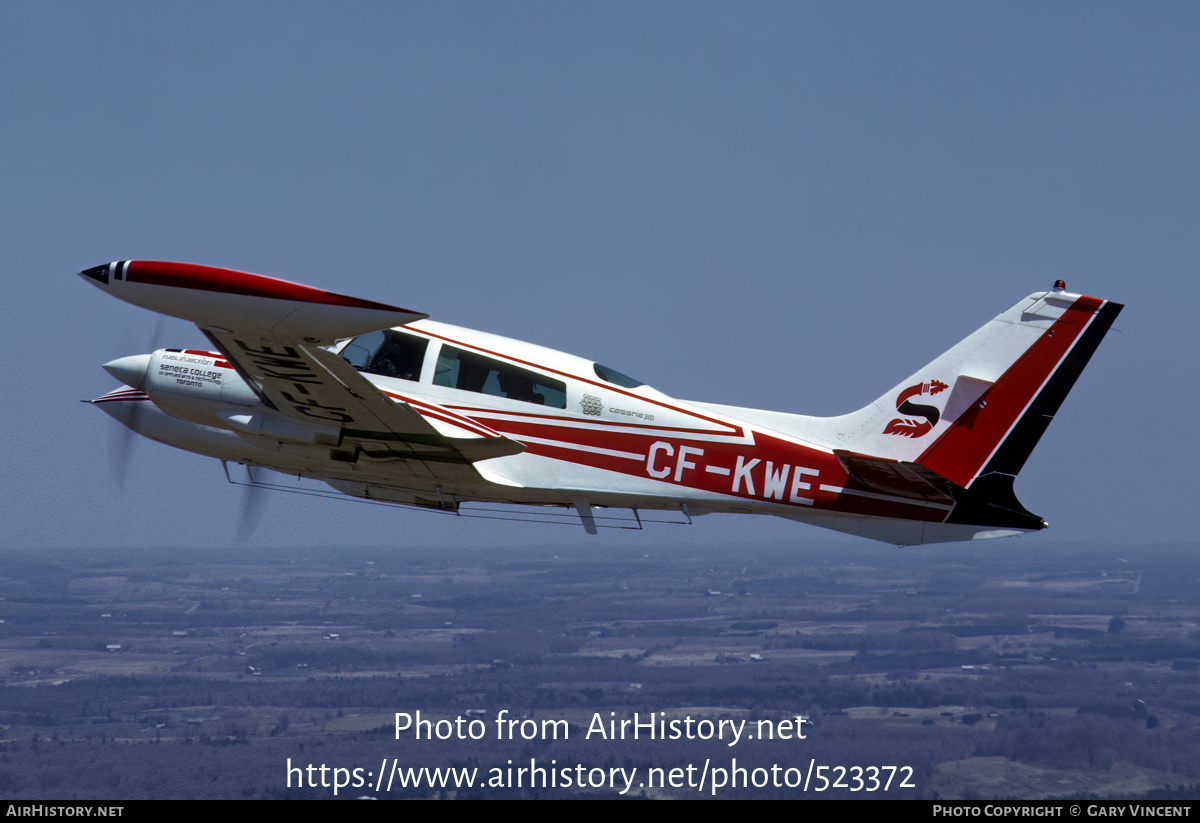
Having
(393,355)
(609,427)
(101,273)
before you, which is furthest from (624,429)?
(101,273)

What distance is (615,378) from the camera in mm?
16875

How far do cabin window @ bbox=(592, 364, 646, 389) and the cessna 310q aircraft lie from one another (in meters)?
0.03

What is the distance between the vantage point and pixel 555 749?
87438mm

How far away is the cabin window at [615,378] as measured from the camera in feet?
55.1

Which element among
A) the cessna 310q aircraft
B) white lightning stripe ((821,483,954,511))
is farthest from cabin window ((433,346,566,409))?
white lightning stripe ((821,483,954,511))

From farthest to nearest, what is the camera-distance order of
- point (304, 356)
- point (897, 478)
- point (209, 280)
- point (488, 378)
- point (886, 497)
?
point (488, 378) < point (886, 497) < point (897, 478) < point (304, 356) < point (209, 280)

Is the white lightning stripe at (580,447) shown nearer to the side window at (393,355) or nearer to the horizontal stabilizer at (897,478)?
the side window at (393,355)

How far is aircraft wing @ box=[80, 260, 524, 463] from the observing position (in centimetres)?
1222

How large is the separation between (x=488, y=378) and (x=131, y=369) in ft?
18.5

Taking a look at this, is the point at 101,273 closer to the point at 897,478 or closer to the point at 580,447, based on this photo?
the point at 580,447

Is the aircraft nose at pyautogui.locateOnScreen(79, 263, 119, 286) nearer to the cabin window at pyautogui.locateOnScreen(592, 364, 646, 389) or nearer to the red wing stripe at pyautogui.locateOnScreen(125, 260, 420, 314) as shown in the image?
the red wing stripe at pyautogui.locateOnScreen(125, 260, 420, 314)

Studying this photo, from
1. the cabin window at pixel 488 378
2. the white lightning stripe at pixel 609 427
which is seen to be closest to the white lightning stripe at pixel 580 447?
the white lightning stripe at pixel 609 427

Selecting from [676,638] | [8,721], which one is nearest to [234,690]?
[8,721]
